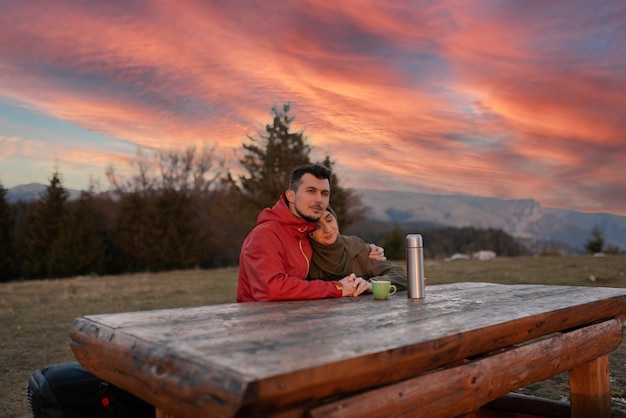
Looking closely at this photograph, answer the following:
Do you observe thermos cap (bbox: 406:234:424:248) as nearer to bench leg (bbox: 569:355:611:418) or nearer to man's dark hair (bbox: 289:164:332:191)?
man's dark hair (bbox: 289:164:332:191)

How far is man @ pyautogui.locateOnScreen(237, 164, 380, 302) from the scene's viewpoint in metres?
3.03

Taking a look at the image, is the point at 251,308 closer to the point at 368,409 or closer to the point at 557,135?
the point at 368,409

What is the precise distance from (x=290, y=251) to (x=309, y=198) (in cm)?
37

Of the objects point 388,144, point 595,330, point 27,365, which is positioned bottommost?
point 27,365

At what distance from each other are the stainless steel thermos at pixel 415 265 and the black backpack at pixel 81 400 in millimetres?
1556

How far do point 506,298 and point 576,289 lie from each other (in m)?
0.82

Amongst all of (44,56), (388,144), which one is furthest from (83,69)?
(388,144)

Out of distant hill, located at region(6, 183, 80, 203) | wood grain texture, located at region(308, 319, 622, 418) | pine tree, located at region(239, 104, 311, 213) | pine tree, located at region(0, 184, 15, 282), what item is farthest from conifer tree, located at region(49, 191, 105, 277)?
wood grain texture, located at region(308, 319, 622, 418)

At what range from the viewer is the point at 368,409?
1.73 meters

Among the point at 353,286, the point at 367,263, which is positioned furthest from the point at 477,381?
the point at 367,263

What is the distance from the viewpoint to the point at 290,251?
3.44 meters

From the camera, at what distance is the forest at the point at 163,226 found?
25703mm

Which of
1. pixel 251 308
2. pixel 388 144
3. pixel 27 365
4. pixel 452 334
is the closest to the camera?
pixel 452 334

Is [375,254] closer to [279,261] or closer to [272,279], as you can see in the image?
[279,261]
